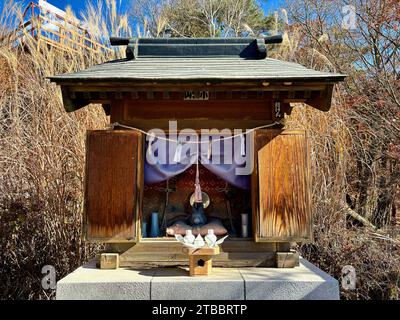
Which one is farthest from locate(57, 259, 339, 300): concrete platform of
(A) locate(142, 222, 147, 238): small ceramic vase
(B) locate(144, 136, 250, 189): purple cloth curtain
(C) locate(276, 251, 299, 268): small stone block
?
(B) locate(144, 136, 250, 189): purple cloth curtain

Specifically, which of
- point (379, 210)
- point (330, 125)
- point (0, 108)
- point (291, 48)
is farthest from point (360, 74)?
point (0, 108)

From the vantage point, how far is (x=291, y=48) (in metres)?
6.27

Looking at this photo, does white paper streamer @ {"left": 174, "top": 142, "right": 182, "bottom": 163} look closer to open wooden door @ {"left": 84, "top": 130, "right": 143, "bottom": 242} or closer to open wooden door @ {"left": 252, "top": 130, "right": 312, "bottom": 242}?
open wooden door @ {"left": 84, "top": 130, "right": 143, "bottom": 242}

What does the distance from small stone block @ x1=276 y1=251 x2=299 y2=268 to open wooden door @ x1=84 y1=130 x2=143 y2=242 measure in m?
1.59

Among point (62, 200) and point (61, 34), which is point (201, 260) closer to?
point (62, 200)

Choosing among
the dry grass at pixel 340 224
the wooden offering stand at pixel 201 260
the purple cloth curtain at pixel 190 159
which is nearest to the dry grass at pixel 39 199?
the purple cloth curtain at pixel 190 159

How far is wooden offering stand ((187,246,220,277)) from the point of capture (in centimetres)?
329

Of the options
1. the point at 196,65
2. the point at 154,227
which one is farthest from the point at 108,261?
the point at 196,65

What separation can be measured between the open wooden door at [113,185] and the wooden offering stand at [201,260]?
694mm

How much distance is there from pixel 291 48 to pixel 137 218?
15.1 ft

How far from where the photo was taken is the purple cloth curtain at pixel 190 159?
3.95 metres

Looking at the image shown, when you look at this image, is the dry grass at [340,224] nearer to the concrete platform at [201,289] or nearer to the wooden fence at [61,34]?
the concrete platform at [201,289]
